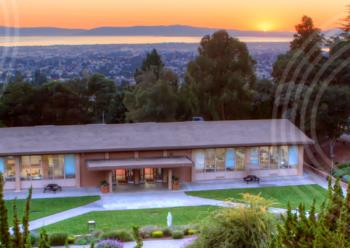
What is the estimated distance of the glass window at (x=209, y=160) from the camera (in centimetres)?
2498

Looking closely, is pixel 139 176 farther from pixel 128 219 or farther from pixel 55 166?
pixel 128 219

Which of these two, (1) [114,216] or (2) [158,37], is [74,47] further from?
(1) [114,216]

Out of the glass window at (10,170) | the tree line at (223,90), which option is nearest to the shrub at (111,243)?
the glass window at (10,170)

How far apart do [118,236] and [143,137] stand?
9402 millimetres

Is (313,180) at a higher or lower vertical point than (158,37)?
lower

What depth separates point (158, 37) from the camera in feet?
143

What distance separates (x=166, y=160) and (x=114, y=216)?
5.20m

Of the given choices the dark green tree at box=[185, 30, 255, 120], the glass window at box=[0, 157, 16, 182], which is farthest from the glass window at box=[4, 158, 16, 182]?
the dark green tree at box=[185, 30, 255, 120]

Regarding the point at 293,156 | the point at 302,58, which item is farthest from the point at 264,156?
the point at 302,58

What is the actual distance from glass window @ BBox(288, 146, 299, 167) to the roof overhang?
5817 mm

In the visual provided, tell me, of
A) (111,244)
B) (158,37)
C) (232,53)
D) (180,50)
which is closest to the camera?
(111,244)

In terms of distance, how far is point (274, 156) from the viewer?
25656mm

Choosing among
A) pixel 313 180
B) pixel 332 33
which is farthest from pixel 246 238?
pixel 332 33

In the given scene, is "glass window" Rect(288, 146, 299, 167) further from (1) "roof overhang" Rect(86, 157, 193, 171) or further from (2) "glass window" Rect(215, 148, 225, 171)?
(1) "roof overhang" Rect(86, 157, 193, 171)
